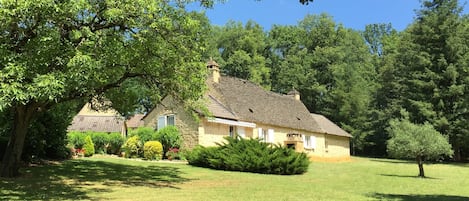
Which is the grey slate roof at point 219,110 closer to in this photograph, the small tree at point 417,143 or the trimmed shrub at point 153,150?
the trimmed shrub at point 153,150

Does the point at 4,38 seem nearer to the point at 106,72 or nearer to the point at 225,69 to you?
the point at 106,72

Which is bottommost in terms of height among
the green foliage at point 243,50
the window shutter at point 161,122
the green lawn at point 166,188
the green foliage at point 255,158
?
the green lawn at point 166,188

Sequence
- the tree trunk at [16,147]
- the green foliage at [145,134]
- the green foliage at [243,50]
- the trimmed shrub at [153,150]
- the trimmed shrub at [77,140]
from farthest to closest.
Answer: the green foliage at [243,50]
the trimmed shrub at [77,140]
the green foliage at [145,134]
the trimmed shrub at [153,150]
the tree trunk at [16,147]

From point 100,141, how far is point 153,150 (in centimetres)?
878

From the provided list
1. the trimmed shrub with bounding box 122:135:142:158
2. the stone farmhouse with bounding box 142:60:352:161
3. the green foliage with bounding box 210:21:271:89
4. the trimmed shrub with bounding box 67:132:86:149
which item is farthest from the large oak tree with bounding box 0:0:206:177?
the green foliage with bounding box 210:21:271:89

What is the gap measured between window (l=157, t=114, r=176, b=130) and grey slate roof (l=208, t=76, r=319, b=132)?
3.36 m

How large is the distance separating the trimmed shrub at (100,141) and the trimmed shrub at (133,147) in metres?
5.56

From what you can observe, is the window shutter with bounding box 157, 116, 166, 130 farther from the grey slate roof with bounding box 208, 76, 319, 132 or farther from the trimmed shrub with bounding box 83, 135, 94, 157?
the trimmed shrub with bounding box 83, 135, 94, 157

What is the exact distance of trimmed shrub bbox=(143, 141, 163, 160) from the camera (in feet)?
91.1

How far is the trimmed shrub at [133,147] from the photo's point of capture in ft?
96.2

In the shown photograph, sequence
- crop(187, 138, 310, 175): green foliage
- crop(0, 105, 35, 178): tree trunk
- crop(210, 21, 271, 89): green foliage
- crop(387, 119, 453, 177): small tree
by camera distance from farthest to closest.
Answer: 1. crop(210, 21, 271, 89): green foliage
2. crop(387, 119, 453, 177): small tree
3. crop(187, 138, 310, 175): green foliage
4. crop(0, 105, 35, 178): tree trunk

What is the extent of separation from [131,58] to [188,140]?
14242 mm

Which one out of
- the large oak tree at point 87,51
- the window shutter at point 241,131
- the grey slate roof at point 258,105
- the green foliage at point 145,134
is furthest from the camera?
the grey slate roof at point 258,105

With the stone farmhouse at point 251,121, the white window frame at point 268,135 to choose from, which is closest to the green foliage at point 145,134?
the stone farmhouse at point 251,121
